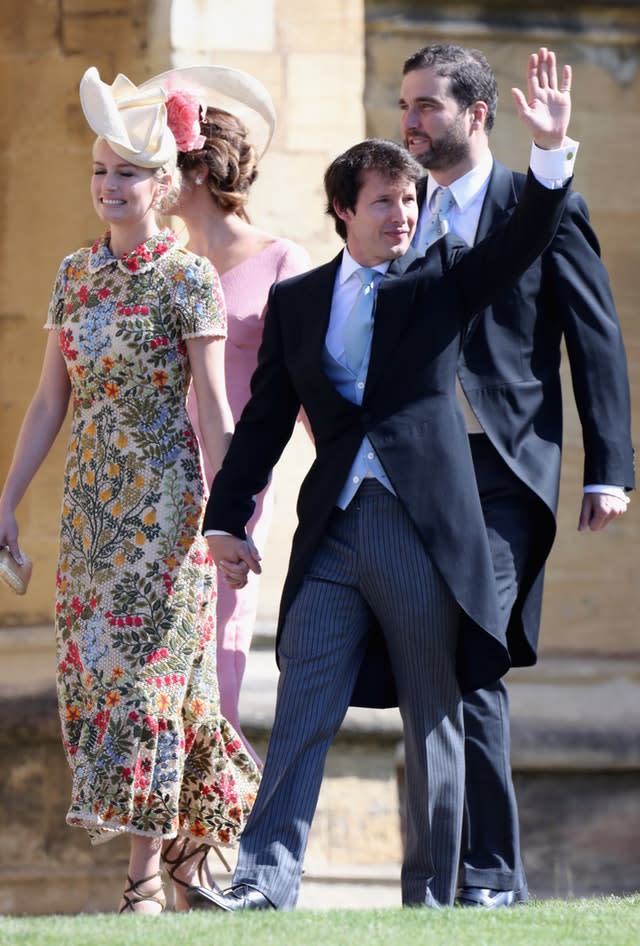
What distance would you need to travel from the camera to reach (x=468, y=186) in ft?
16.3

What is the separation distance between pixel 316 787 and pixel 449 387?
2.86ft

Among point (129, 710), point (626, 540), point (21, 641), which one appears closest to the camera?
point (129, 710)

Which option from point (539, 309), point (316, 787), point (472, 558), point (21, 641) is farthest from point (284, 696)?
point (21, 641)

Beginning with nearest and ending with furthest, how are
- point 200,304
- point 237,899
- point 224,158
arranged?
point 237,899 → point 200,304 → point 224,158

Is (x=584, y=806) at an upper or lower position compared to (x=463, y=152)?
lower

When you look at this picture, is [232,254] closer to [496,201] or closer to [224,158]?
[224,158]

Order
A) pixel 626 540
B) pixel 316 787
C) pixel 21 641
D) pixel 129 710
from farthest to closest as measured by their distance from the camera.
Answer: pixel 626 540 → pixel 21 641 → pixel 129 710 → pixel 316 787

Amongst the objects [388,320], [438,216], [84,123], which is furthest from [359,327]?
[84,123]

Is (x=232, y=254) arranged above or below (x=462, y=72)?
below

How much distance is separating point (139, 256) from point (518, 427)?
3.21 feet

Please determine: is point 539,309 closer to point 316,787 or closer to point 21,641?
point 316,787

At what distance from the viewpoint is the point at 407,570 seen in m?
4.23

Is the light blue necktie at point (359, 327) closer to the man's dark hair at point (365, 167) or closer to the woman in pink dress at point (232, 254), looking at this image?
the man's dark hair at point (365, 167)

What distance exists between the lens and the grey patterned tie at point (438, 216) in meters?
4.89
